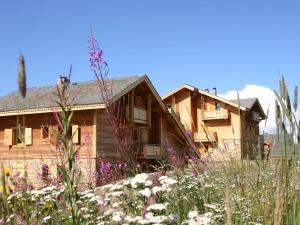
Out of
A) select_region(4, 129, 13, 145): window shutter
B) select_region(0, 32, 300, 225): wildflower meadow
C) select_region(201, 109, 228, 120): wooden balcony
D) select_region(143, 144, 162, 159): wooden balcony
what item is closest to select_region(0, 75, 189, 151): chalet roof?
select_region(4, 129, 13, 145): window shutter

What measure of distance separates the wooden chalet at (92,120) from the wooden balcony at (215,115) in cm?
871

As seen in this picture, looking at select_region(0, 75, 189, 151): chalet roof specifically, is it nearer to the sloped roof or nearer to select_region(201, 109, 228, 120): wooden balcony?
the sloped roof

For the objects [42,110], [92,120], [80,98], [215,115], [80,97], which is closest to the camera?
[42,110]

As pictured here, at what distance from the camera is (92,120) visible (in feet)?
72.8

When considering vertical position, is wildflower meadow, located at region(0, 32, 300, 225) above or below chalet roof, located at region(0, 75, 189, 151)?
below

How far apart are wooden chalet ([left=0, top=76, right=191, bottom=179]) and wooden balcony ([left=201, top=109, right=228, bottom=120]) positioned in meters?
8.71

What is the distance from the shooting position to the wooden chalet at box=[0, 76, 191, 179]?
22062mm

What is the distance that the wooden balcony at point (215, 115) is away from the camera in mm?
37875

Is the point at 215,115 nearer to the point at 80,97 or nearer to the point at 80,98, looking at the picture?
the point at 80,97

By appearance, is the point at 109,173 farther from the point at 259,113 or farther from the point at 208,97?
the point at 259,113

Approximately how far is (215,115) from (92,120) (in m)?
18.6

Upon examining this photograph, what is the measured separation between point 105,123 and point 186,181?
18.1 m

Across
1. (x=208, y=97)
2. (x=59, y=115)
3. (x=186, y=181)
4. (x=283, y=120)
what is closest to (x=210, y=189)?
(x=186, y=181)

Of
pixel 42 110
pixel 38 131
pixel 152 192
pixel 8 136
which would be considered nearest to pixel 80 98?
pixel 42 110
